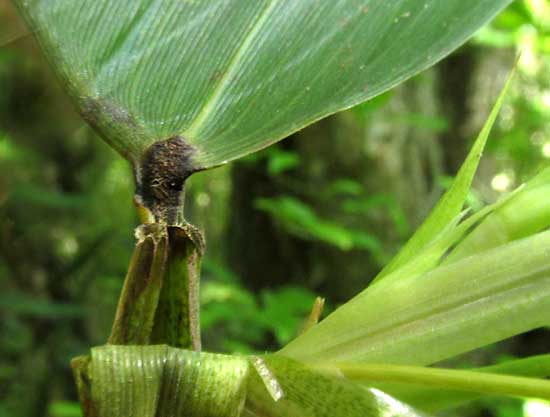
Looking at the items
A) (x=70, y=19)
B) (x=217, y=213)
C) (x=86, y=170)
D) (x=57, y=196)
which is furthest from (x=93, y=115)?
(x=217, y=213)

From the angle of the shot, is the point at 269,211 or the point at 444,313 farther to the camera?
the point at 269,211

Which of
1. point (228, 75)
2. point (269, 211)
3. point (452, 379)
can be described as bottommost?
point (452, 379)

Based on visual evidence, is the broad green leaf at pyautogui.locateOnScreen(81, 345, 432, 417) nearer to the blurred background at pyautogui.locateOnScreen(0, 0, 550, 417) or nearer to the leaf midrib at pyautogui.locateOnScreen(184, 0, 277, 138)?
the leaf midrib at pyautogui.locateOnScreen(184, 0, 277, 138)

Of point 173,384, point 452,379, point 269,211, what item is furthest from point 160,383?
point 269,211

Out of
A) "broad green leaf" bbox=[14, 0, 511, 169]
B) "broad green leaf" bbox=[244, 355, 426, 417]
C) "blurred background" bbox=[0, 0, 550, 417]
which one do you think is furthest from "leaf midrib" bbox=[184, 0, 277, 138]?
"blurred background" bbox=[0, 0, 550, 417]

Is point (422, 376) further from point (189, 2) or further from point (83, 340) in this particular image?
point (83, 340)

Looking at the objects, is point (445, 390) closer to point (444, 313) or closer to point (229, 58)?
point (444, 313)
